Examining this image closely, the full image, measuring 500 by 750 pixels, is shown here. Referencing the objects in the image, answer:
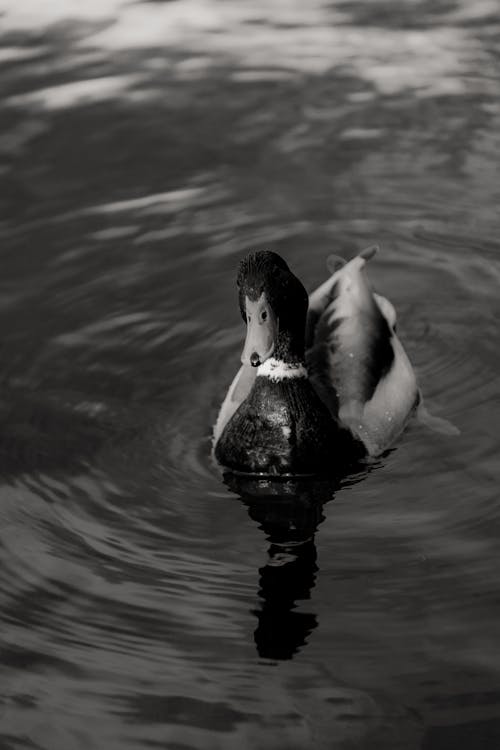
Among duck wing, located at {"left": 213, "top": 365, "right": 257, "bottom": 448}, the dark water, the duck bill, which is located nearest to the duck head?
the duck bill

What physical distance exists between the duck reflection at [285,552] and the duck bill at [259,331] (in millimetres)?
605

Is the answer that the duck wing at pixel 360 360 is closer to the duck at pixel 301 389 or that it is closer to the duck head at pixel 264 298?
the duck at pixel 301 389

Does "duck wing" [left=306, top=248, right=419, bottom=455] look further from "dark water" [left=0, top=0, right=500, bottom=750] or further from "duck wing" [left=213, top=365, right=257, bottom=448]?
"duck wing" [left=213, top=365, right=257, bottom=448]

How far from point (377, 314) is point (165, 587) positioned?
7.94ft

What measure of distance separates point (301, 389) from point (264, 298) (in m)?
0.55

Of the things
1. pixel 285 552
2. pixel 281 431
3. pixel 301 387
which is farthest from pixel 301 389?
pixel 285 552

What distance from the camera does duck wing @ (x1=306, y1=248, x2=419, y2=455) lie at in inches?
283

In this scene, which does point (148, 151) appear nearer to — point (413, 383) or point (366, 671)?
point (413, 383)

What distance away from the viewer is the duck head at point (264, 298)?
264 inches

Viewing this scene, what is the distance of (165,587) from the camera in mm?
5953

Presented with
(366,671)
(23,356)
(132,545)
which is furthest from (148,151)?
(366,671)

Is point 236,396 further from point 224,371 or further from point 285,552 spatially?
point 285,552

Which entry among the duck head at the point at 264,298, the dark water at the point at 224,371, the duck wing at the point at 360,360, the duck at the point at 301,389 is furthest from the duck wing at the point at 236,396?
the duck head at the point at 264,298

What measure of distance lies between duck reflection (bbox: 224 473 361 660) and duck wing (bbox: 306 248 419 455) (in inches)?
16.0
